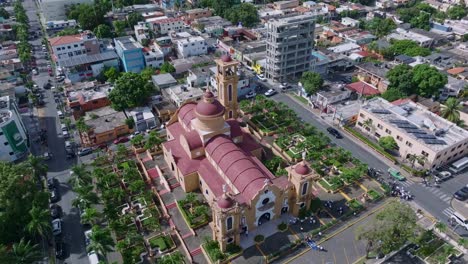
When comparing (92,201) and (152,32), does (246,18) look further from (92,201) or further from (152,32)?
(92,201)

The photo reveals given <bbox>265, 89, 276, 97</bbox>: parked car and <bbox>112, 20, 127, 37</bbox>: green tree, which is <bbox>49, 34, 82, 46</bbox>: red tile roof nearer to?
<bbox>112, 20, 127, 37</bbox>: green tree

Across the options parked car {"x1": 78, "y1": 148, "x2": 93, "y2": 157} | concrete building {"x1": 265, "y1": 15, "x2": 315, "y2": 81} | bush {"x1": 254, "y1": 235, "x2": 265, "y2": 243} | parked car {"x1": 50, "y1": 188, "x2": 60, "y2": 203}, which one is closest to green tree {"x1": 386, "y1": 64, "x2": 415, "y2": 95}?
concrete building {"x1": 265, "y1": 15, "x2": 315, "y2": 81}

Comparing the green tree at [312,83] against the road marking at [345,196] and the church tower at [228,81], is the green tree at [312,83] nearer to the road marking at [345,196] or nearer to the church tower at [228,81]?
the church tower at [228,81]

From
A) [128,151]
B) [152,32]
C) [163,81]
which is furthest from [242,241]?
[152,32]

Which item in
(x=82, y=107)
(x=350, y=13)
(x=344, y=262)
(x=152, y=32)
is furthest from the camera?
(x=350, y=13)

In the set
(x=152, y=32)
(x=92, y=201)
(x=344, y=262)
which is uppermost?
(x=152, y=32)
